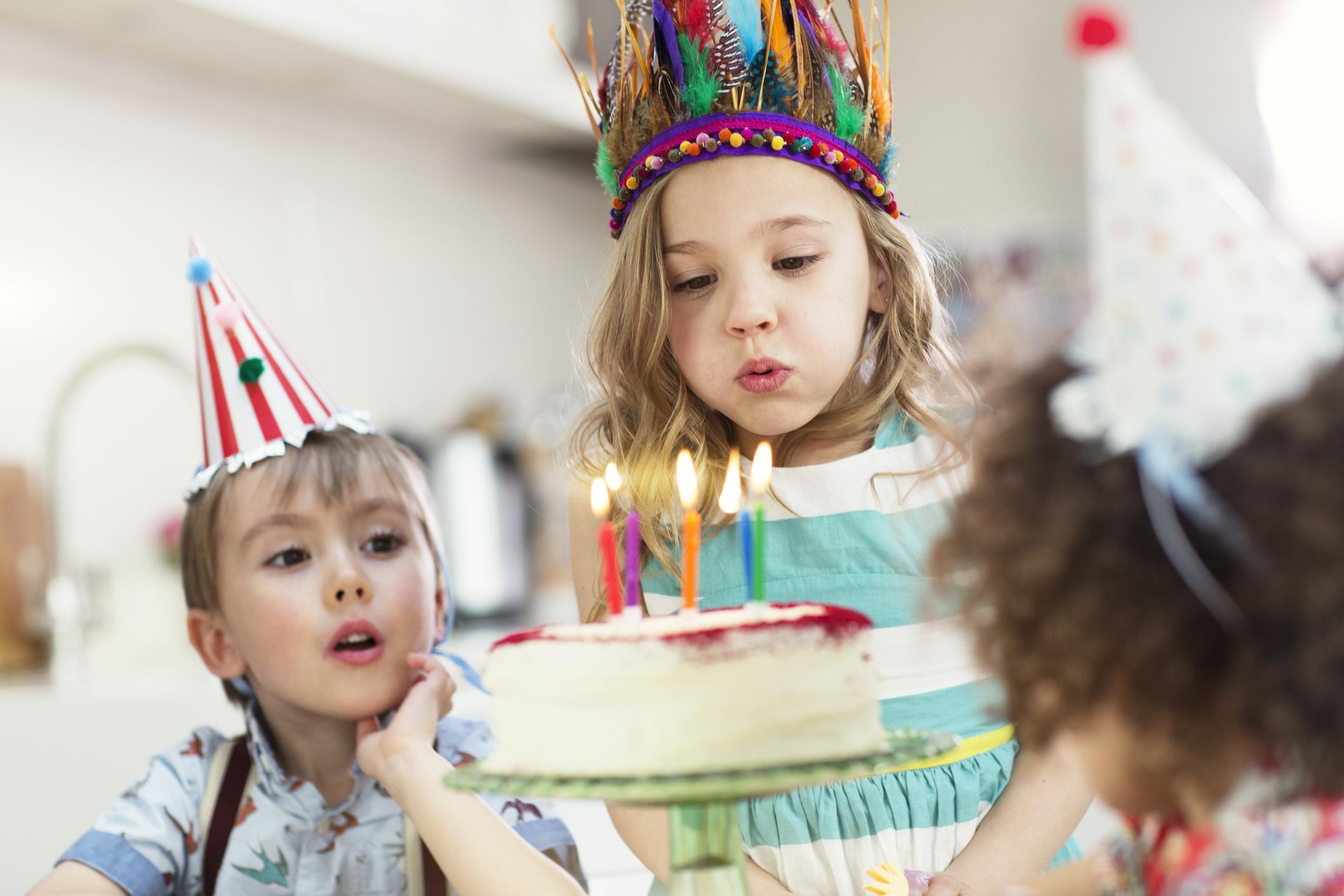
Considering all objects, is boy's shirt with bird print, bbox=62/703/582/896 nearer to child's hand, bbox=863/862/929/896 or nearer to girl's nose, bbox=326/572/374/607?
girl's nose, bbox=326/572/374/607

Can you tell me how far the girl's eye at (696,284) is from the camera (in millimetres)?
1008

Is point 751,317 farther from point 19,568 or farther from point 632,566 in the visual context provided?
point 19,568

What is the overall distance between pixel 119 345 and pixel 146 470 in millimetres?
225

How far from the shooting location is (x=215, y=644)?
1.13m

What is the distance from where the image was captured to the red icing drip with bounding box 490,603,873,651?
1.86 ft

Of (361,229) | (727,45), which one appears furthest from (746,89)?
(361,229)

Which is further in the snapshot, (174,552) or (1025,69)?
(1025,69)

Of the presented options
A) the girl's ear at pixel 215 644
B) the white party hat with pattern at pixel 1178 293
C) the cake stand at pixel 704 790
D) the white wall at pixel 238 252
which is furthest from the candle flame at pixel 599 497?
the white wall at pixel 238 252

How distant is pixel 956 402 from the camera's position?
108 centimetres

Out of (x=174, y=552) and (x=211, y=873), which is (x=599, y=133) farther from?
(x=174, y=552)

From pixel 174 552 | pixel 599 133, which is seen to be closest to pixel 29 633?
pixel 174 552

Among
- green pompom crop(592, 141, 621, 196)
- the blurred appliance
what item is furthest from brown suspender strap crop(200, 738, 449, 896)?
the blurred appliance

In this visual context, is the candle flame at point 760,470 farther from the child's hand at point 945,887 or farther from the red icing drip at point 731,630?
the child's hand at point 945,887

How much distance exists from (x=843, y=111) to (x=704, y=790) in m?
0.67
